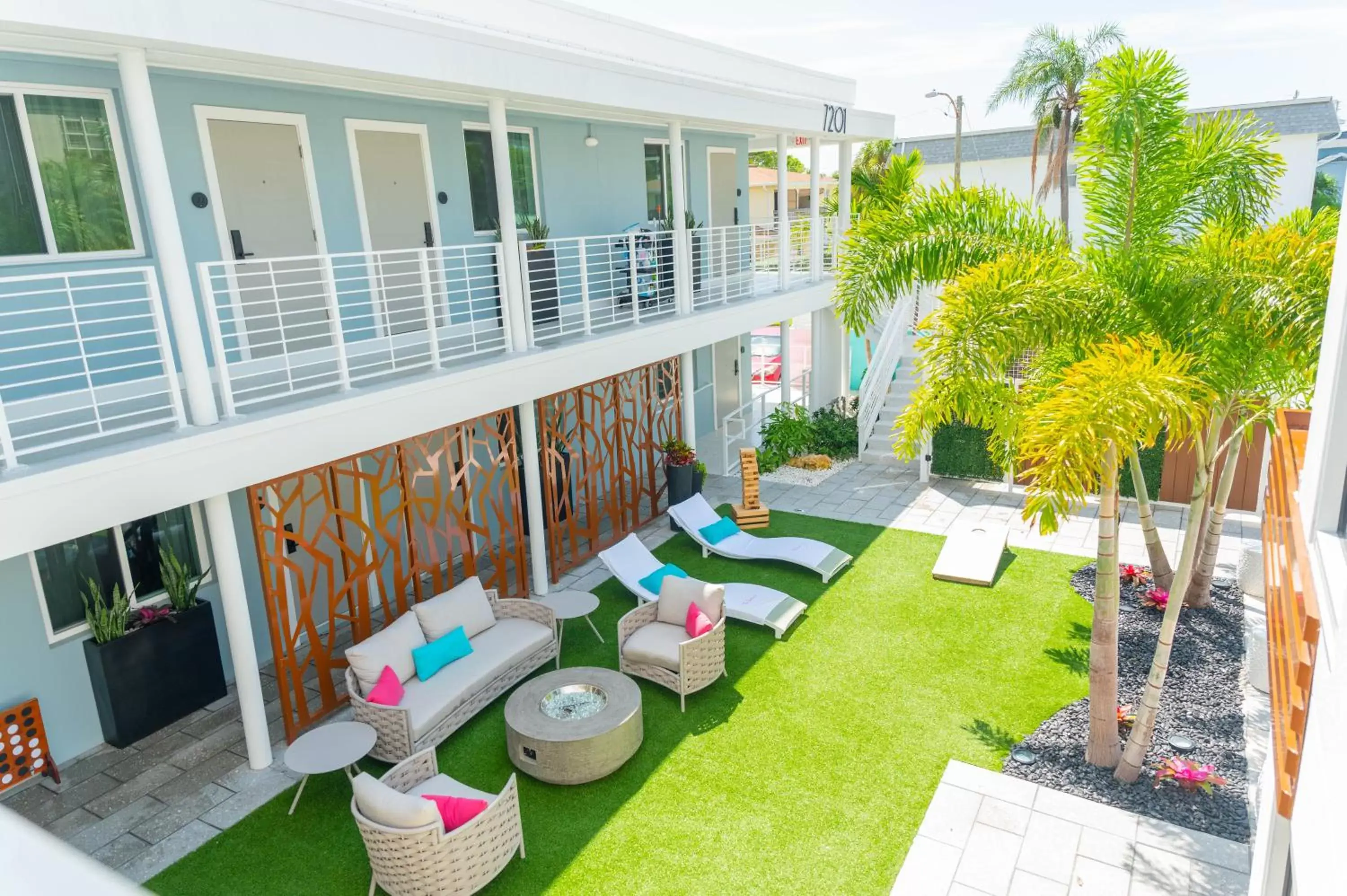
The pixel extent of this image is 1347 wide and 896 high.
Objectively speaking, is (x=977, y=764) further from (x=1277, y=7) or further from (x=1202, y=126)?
(x=1277, y=7)

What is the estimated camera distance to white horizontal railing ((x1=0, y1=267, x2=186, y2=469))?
7406 millimetres

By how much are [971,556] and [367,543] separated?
8.42m

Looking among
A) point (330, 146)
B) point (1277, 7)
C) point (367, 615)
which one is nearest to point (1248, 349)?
point (1277, 7)

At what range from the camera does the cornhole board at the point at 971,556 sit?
12.3 m

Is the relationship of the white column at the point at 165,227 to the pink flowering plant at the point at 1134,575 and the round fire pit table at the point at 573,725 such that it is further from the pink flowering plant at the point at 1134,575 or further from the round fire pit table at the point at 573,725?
the pink flowering plant at the point at 1134,575

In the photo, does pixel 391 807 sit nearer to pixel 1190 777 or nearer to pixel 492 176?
pixel 1190 777

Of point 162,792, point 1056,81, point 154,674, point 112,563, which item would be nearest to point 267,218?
point 112,563

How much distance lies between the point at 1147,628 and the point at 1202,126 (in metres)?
5.96

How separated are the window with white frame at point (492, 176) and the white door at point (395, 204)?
0.91 m

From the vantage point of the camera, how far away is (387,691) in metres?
8.75

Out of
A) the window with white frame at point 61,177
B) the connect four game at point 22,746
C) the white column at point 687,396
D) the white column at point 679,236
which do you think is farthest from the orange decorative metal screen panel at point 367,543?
the white column at point 679,236

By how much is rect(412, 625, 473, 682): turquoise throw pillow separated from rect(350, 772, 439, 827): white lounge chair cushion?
2.40 metres

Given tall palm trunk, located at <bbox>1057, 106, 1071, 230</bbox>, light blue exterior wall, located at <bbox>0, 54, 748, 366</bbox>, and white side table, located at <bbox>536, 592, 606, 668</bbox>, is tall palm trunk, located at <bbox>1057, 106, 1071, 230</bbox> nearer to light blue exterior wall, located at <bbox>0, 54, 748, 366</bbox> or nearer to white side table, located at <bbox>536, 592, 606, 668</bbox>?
light blue exterior wall, located at <bbox>0, 54, 748, 366</bbox>

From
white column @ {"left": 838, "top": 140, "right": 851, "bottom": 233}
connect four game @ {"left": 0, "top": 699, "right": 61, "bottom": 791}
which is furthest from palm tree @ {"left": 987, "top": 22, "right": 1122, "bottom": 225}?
connect four game @ {"left": 0, "top": 699, "right": 61, "bottom": 791}
